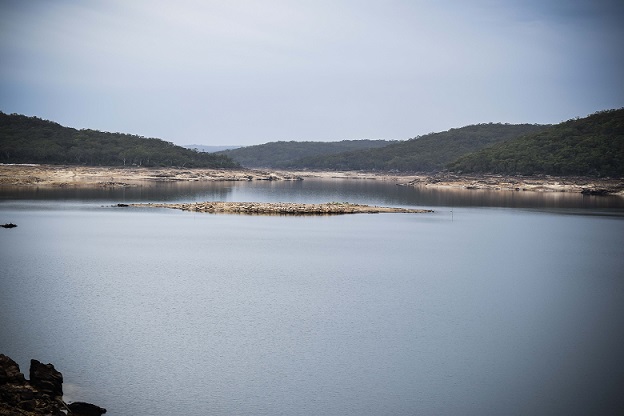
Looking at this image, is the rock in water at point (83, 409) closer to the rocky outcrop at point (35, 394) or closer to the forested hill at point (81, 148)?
the rocky outcrop at point (35, 394)

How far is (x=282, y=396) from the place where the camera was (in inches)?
604

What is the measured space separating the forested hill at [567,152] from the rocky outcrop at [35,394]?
113890 mm

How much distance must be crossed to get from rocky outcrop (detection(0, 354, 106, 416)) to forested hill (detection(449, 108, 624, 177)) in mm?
113890

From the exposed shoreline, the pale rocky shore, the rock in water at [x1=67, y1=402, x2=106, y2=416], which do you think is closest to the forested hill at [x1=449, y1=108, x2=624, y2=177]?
the exposed shoreline

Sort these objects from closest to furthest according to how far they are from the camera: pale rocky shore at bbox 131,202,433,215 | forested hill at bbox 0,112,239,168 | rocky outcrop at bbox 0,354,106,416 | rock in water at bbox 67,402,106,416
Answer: rocky outcrop at bbox 0,354,106,416 < rock in water at bbox 67,402,106,416 < pale rocky shore at bbox 131,202,433,215 < forested hill at bbox 0,112,239,168

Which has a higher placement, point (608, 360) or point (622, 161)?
point (622, 161)

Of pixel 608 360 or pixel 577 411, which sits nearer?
pixel 577 411

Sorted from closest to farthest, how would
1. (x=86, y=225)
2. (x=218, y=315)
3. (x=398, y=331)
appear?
(x=398, y=331) < (x=218, y=315) < (x=86, y=225)

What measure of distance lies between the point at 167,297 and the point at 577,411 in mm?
14678

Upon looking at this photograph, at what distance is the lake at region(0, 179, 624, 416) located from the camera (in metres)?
15.5

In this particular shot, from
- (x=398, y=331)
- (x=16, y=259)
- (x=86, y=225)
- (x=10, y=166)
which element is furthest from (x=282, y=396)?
(x=10, y=166)

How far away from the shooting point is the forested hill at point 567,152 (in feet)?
387

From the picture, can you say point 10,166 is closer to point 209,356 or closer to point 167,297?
point 167,297

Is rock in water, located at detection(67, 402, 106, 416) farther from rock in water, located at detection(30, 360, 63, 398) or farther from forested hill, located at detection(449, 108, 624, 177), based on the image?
forested hill, located at detection(449, 108, 624, 177)
